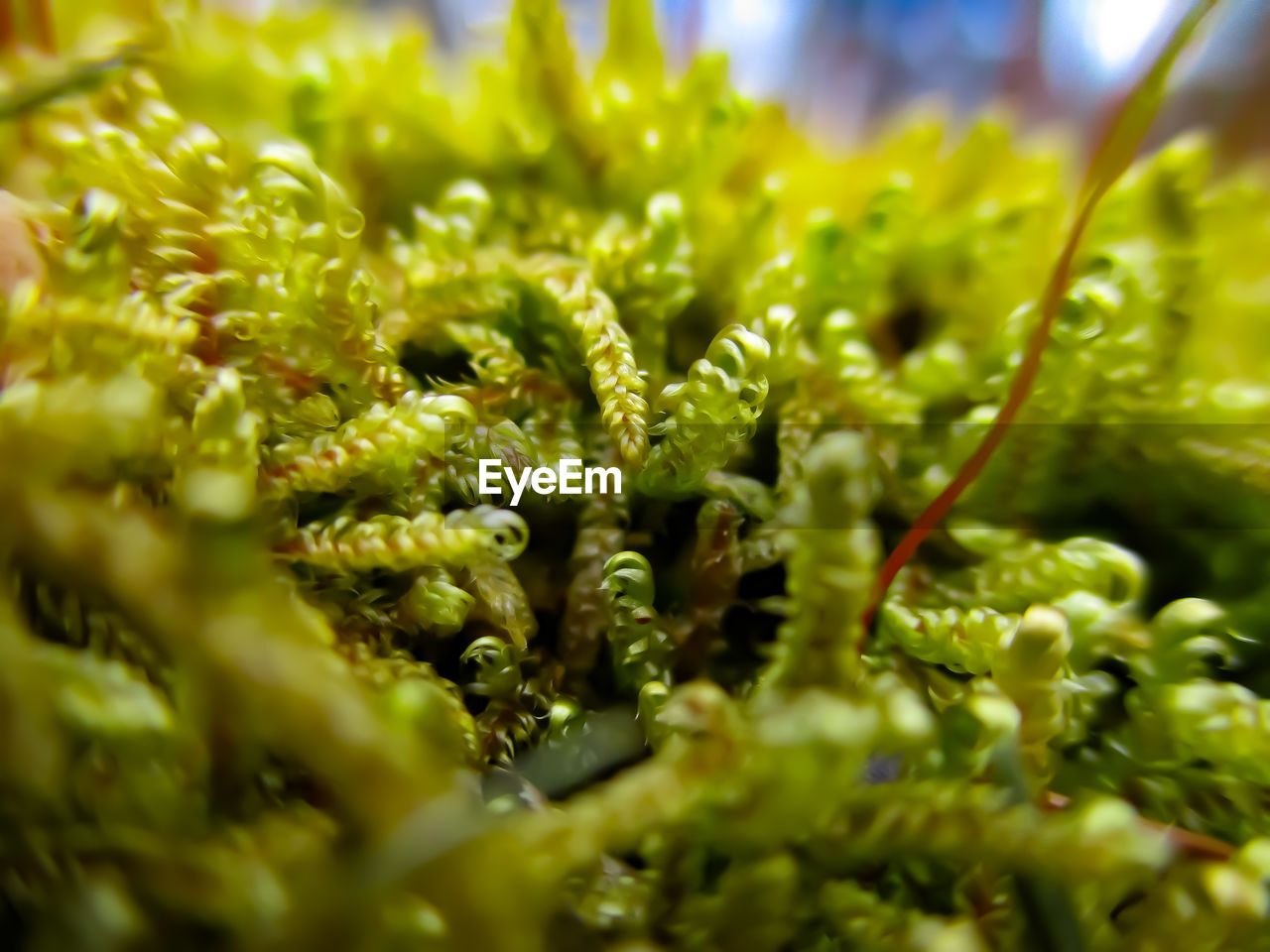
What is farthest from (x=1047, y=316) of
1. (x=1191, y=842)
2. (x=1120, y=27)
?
(x=1120, y=27)

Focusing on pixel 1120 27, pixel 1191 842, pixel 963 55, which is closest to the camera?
pixel 1191 842

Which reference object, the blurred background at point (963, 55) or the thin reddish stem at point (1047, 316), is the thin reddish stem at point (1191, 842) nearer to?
the thin reddish stem at point (1047, 316)

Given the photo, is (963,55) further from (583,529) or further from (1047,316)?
(583,529)

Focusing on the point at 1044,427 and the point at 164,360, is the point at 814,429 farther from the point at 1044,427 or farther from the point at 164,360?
the point at 164,360

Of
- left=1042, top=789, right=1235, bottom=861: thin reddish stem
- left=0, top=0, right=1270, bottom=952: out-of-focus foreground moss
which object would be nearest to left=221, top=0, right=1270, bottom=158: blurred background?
left=0, top=0, right=1270, bottom=952: out-of-focus foreground moss

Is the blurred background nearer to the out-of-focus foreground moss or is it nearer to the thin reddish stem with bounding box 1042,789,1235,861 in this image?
the out-of-focus foreground moss

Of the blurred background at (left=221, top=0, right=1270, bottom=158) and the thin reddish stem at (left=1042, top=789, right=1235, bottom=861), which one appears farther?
the blurred background at (left=221, top=0, right=1270, bottom=158)
